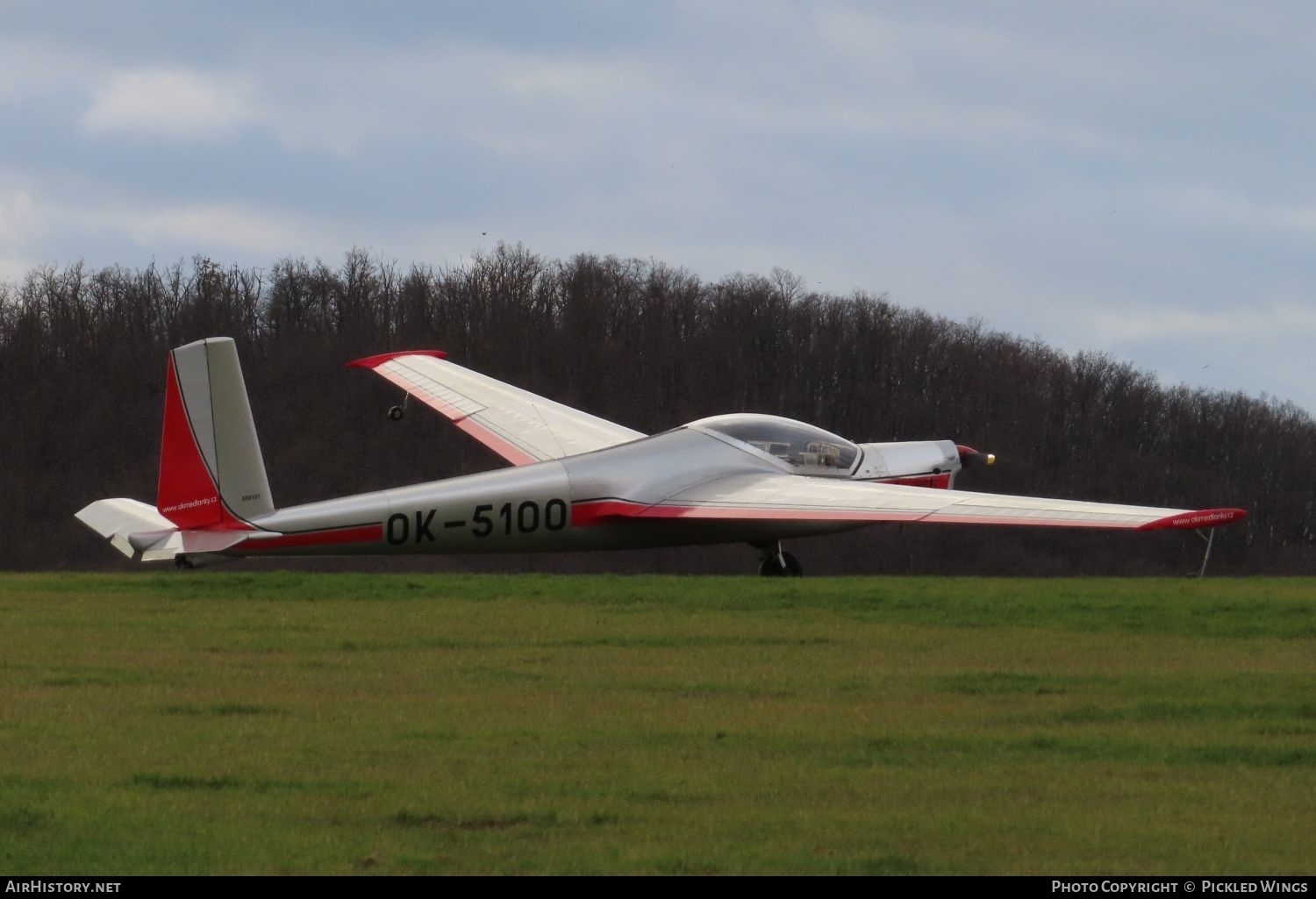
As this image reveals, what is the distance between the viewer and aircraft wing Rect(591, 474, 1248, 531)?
1681 cm

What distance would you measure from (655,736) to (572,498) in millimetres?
11635

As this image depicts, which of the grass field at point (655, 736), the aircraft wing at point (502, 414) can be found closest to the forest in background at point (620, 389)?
the aircraft wing at point (502, 414)

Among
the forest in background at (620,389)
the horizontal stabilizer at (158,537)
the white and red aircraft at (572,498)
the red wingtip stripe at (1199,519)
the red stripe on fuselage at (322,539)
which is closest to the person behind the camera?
the red wingtip stripe at (1199,519)

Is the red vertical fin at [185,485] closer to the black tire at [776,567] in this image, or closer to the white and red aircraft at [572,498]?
the white and red aircraft at [572,498]

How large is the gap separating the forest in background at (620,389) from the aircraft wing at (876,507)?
4361 cm

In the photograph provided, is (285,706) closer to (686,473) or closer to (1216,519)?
(1216,519)

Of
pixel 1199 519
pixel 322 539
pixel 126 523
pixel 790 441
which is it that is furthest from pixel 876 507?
pixel 126 523

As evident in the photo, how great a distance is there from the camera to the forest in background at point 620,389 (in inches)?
2672

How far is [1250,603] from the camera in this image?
15367 mm

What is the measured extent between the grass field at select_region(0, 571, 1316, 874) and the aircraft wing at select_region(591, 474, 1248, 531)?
1.72m

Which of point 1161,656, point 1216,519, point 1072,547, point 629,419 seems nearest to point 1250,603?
point 1216,519

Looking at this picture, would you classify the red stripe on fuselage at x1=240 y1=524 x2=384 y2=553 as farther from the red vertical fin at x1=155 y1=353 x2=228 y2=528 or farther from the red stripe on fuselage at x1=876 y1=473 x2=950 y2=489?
the red stripe on fuselage at x1=876 y1=473 x2=950 y2=489

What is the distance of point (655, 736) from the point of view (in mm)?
9188

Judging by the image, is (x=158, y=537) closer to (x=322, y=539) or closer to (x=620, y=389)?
(x=322, y=539)
